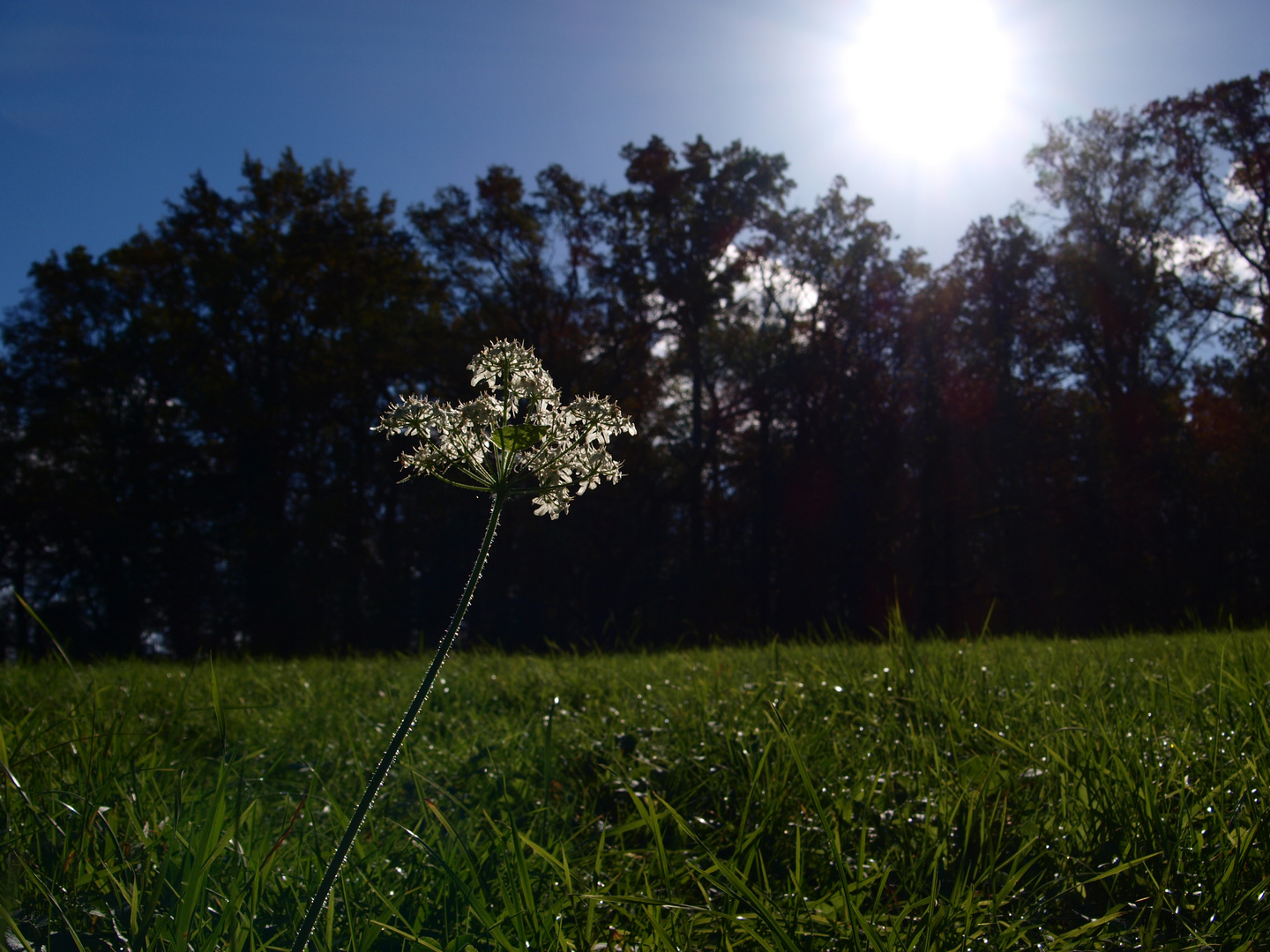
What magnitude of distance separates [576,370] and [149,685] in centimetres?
1946

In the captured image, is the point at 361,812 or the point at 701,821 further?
the point at 701,821

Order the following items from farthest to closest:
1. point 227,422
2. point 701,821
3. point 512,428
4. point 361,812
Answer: point 227,422, point 701,821, point 512,428, point 361,812

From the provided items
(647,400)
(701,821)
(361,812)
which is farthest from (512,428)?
(647,400)

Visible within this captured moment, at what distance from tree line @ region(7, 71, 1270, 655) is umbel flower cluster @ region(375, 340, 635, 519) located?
807 inches

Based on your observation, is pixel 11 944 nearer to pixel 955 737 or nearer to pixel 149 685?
pixel 955 737

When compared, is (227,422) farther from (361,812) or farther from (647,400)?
(361,812)

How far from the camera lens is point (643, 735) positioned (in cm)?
315

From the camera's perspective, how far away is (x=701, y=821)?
2.21m

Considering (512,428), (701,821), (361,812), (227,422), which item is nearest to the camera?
(361,812)

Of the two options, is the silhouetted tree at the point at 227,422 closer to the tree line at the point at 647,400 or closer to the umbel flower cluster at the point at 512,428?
the tree line at the point at 647,400

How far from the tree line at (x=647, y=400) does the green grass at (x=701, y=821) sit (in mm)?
18563

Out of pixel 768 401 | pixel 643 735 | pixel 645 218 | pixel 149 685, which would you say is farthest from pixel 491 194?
Result: pixel 643 735

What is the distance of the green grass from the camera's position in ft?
5.26

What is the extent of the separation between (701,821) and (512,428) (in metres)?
1.53
